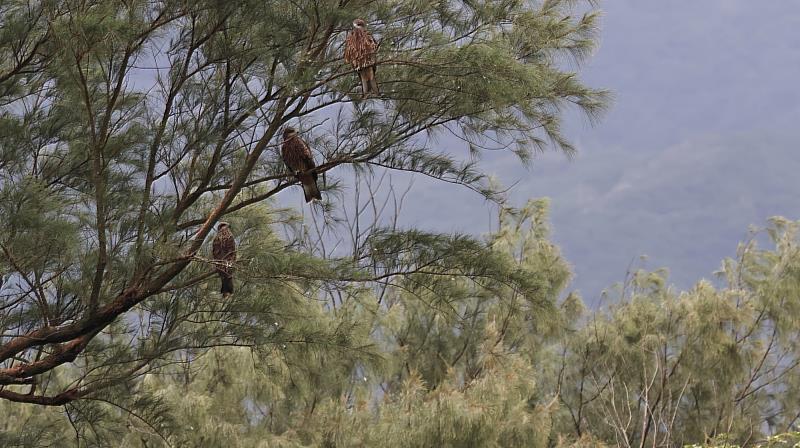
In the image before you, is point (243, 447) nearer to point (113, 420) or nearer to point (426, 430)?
point (426, 430)

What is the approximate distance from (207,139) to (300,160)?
33cm

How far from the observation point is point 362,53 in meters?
2.88

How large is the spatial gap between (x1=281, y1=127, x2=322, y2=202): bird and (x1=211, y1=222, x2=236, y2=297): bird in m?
0.29

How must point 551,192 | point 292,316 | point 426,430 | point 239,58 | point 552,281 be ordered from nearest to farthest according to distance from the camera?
point 239,58
point 292,316
point 426,430
point 552,281
point 551,192

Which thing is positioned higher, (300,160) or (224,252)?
(300,160)

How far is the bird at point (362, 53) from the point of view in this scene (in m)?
2.87

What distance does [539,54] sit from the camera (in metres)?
3.58

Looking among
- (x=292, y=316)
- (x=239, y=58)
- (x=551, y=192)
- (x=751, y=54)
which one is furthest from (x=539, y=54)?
(x=751, y=54)

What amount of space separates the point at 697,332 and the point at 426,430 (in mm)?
2721

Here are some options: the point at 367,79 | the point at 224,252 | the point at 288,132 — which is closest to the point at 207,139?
the point at 288,132

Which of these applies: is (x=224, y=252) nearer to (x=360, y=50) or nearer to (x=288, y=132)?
(x=288, y=132)

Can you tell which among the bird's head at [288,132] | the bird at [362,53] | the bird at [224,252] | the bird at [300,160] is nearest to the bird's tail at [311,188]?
the bird at [300,160]

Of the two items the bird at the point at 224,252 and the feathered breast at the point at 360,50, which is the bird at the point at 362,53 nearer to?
the feathered breast at the point at 360,50

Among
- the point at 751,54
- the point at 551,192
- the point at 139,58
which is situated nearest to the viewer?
the point at 139,58
